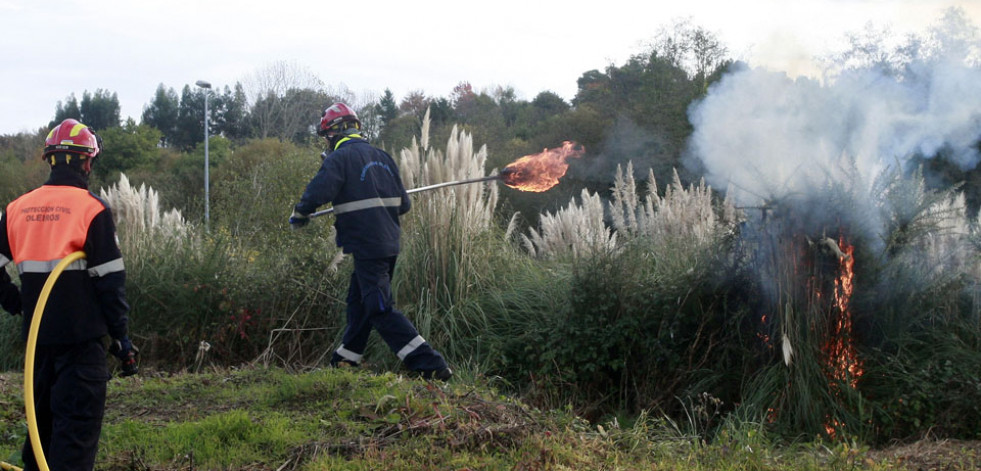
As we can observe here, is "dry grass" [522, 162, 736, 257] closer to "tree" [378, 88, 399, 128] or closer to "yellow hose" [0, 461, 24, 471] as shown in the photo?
"yellow hose" [0, 461, 24, 471]

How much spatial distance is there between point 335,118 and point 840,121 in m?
4.15

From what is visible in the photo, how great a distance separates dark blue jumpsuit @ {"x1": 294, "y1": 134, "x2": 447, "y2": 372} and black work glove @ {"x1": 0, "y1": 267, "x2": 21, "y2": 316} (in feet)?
7.72

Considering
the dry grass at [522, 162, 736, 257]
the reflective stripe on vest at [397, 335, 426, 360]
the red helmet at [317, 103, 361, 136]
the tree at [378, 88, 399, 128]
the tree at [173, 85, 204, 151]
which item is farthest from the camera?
the tree at [173, 85, 204, 151]

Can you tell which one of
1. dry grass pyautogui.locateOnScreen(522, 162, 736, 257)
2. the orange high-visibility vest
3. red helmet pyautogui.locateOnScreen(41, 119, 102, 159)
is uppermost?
red helmet pyautogui.locateOnScreen(41, 119, 102, 159)

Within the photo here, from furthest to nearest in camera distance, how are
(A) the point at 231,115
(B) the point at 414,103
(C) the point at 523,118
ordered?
1. (A) the point at 231,115
2. (B) the point at 414,103
3. (C) the point at 523,118

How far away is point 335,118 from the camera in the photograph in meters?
7.12

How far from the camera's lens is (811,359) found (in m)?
5.89

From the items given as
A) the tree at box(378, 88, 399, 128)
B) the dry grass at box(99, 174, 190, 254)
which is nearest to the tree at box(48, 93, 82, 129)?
the tree at box(378, 88, 399, 128)

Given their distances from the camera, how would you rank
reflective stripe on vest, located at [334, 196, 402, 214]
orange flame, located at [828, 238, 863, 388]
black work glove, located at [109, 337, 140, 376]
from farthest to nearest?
reflective stripe on vest, located at [334, 196, 402, 214] → orange flame, located at [828, 238, 863, 388] → black work glove, located at [109, 337, 140, 376]

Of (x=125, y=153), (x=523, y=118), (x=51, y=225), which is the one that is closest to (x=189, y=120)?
(x=125, y=153)

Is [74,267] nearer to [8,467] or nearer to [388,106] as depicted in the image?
A: [8,467]

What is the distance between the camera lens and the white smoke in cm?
675

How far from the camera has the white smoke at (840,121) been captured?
22.1 ft

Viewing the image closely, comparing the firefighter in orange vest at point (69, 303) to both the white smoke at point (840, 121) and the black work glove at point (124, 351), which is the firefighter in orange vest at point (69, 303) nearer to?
the black work glove at point (124, 351)
